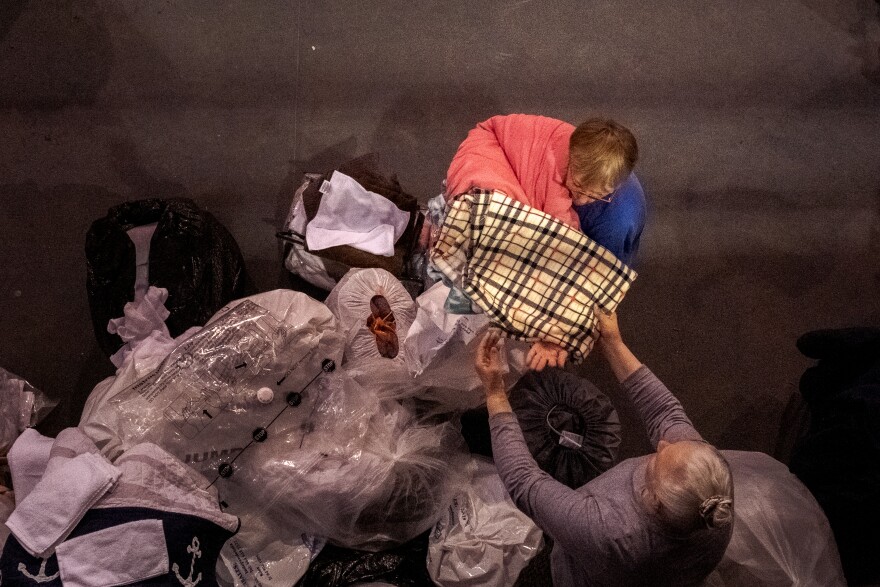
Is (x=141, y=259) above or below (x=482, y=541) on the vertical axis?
above

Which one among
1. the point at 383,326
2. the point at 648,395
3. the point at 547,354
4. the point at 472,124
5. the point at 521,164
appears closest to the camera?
the point at 648,395

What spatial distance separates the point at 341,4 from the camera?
2.65m

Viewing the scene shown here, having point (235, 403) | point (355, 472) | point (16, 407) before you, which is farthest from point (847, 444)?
point (16, 407)

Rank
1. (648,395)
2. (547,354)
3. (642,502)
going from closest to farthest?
(642,502) → (648,395) → (547,354)

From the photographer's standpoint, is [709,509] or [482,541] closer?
[709,509]

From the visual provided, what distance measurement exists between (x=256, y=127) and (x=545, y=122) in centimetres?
132

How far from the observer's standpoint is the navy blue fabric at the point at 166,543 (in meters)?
1.38

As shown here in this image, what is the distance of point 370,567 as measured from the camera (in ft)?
6.14

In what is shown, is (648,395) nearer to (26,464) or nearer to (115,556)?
(115,556)

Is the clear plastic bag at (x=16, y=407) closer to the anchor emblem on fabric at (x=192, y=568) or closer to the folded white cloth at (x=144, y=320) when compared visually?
the folded white cloth at (x=144, y=320)

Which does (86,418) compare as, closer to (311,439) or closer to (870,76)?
(311,439)

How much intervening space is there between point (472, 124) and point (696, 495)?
1.82 meters

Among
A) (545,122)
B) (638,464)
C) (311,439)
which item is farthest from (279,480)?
(545,122)

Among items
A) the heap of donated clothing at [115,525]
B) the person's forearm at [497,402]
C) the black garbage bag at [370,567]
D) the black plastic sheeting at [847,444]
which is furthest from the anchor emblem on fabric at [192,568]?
the black plastic sheeting at [847,444]
